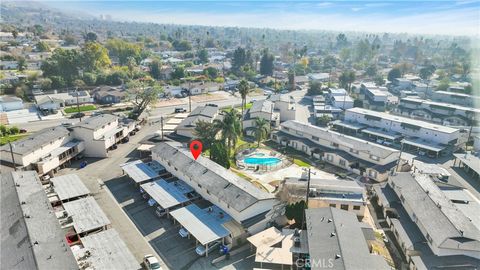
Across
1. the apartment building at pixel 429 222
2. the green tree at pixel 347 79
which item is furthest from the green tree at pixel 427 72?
the apartment building at pixel 429 222

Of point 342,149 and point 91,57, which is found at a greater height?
point 91,57

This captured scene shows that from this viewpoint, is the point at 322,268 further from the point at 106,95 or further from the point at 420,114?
the point at 106,95

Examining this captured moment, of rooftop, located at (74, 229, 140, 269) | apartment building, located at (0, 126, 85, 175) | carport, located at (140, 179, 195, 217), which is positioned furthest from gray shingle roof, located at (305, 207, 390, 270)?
apartment building, located at (0, 126, 85, 175)

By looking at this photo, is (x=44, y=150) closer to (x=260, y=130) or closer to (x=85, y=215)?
(x=85, y=215)

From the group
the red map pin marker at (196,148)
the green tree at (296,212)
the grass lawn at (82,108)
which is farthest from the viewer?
the grass lawn at (82,108)

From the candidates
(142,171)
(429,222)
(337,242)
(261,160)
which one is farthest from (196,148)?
(429,222)

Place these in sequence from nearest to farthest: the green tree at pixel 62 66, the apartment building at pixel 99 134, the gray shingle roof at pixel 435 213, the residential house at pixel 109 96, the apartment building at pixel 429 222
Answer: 1. the apartment building at pixel 429 222
2. the gray shingle roof at pixel 435 213
3. the apartment building at pixel 99 134
4. the residential house at pixel 109 96
5. the green tree at pixel 62 66

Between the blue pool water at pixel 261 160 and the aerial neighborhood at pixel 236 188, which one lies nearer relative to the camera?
the aerial neighborhood at pixel 236 188

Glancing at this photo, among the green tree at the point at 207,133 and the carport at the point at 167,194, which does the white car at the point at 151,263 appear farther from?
the green tree at the point at 207,133
